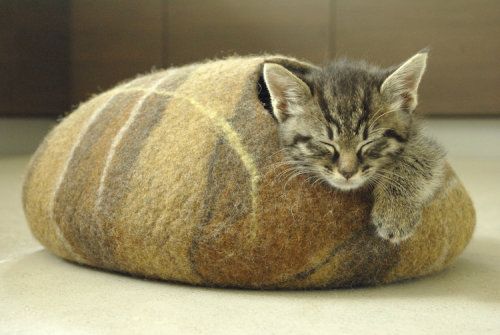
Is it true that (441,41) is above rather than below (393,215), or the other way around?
above

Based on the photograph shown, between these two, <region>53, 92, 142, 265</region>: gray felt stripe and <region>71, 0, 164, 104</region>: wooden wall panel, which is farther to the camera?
<region>71, 0, 164, 104</region>: wooden wall panel

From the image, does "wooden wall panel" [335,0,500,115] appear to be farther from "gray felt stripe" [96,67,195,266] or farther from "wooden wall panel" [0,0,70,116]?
"gray felt stripe" [96,67,195,266]

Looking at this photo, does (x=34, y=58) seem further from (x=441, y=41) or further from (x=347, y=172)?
(x=347, y=172)

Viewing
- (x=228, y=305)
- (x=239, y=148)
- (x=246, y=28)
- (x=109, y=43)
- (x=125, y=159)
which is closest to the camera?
(x=228, y=305)

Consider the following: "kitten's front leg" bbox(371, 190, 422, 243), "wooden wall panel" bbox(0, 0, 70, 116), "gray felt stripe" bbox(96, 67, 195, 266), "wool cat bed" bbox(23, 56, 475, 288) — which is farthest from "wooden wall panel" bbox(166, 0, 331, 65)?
"kitten's front leg" bbox(371, 190, 422, 243)

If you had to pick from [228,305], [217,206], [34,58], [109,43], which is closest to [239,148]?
[217,206]

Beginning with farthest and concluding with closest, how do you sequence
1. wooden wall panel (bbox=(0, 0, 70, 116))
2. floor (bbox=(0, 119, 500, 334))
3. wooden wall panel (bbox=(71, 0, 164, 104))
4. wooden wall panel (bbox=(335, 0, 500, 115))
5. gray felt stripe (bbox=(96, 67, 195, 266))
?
wooden wall panel (bbox=(71, 0, 164, 104)) → wooden wall panel (bbox=(0, 0, 70, 116)) → wooden wall panel (bbox=(335, 0, 500, 115)) → gray felt stripe (bbox=(96, 67, 195, 266)) → floor (bbox=(0, 119, 500, 334))
